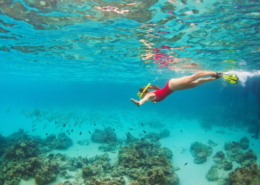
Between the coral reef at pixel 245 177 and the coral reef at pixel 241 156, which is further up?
the coral reef at pixel 245 177

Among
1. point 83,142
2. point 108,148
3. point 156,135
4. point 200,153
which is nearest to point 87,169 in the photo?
point 108,148

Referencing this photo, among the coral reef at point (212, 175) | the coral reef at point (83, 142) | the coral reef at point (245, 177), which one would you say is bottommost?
the coral reef at point (83, 142)

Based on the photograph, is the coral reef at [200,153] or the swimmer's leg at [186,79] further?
the coral reef at [200,153]

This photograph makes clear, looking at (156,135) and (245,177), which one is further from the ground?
(245,177)

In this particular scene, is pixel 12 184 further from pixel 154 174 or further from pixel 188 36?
pixel 188 36

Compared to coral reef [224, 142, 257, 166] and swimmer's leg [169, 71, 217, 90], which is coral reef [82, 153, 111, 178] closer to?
swimmer's leg [169, 71, 217, 90]

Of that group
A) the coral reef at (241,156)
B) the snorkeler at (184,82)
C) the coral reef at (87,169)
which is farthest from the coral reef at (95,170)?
the coral reef at (241,156)

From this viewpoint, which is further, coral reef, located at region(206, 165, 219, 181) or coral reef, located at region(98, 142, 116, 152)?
coral reef, located at region(98, 142, 116, 152)

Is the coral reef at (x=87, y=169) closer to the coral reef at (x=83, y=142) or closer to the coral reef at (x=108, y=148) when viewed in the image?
the coral reef at (x=108, y=148)

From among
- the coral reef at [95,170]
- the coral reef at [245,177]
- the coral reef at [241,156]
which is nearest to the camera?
the coral reef at [245,177]

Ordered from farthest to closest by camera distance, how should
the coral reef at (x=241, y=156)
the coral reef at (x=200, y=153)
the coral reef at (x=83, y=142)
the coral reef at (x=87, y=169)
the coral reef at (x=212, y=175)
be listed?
the coral reef at (x=83, y=142)
the coral reef at (x=200, y=153)
the coral reef at (x=241, y=156)
the coral reef at (x=212, y=175)
the coral reef at (x=87, y=169)

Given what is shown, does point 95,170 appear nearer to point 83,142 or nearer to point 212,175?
point 212,175

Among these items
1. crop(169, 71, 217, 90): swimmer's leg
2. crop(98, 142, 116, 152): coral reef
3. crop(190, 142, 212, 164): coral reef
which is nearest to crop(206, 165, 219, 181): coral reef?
crop(190, 142, 212, 164): coral reef

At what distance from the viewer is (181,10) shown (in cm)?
828
